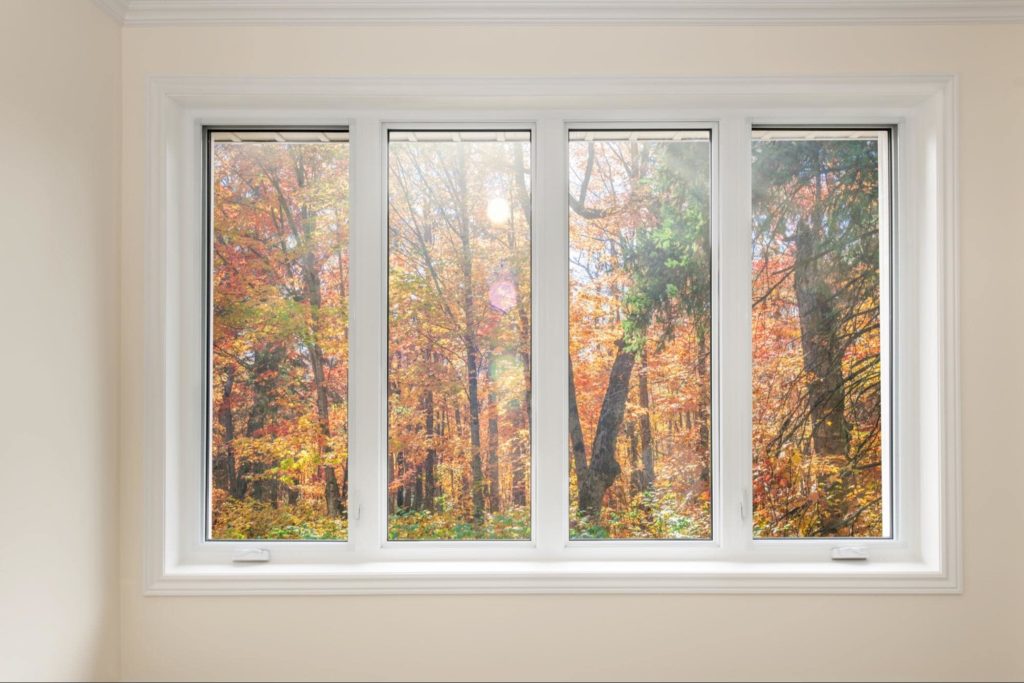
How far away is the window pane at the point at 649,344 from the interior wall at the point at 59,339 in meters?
1.41

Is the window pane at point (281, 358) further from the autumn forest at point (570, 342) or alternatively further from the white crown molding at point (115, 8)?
the white crown molding at point (115, 8)

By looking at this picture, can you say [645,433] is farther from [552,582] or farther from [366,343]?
[366,343]

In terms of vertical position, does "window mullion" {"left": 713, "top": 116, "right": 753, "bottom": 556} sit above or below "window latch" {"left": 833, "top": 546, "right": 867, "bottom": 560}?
above

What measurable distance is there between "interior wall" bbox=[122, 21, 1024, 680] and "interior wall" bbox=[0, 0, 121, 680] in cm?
7

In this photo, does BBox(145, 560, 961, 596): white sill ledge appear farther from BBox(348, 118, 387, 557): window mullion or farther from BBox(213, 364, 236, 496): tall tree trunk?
BBox(213, 364, 236, 496): tall tree trunk

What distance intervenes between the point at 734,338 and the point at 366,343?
118 cm

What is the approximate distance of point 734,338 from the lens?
6.87ft

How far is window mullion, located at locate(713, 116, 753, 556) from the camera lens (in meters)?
2.09

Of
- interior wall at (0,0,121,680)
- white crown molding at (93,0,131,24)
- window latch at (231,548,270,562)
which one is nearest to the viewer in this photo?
interior wall at (0,0,121,680)

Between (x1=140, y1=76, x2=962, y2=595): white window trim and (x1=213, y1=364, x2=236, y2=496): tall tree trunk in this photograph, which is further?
(x1=213, y1=364, x2=236, y2=496): tall tree trunk

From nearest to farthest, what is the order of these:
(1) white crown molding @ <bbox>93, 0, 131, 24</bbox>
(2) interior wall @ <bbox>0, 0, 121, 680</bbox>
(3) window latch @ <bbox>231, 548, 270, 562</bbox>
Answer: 1. (2) interior wall @ <bbox>0, 0, 121, 680</bbox>
2. (1) white crown molding @ <bbox>93, 0, 131, 24</bbox>
3. (3) window latch @ <bbox>231, 548, 270, 562</bbox>

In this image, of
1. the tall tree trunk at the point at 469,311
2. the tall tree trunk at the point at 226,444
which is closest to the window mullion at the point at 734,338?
the tall tree trunk at the point at 469,311

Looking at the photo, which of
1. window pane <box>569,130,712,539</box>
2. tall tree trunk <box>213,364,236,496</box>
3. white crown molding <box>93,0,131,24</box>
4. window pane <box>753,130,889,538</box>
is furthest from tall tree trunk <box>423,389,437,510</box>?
white crown molding <box>93,0,131,24</box>

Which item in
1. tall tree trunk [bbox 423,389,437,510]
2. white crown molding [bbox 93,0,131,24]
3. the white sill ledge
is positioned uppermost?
white crown molding [bbox 93,0,131,24]
